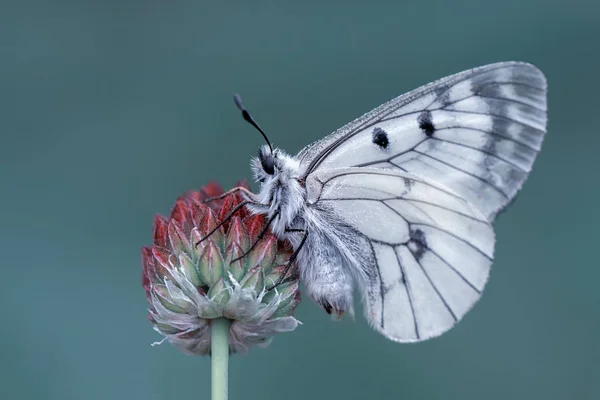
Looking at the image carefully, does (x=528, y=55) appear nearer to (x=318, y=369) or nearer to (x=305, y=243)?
(x=318, y=369)

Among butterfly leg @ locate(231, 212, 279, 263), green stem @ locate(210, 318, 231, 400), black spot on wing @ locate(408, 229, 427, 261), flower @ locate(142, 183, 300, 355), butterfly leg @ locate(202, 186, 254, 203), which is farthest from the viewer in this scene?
black spot on wing @ locate(408, 229, 427, 261)

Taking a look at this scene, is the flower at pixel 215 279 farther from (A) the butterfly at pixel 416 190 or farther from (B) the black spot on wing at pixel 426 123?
(B) the black spot on wing at pixel 426 123

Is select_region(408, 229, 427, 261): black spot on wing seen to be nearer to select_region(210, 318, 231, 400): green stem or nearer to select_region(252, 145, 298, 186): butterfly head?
select_region(252, 145, 298, 186): butterfly head

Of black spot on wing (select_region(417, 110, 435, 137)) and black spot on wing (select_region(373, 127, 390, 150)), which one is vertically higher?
black spot on wing (select_region(417, 110, 435, 137))

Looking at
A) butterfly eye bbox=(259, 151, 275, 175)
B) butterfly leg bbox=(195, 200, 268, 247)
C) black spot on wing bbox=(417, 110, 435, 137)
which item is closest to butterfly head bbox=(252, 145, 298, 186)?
butterfly eye bbox=(259, 151, 275, 175)

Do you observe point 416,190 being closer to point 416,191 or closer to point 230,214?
point 416,191

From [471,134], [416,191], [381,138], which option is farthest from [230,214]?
[471,134]

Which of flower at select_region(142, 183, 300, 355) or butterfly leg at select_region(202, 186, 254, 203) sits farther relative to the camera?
butterfly leg at select_region(202, 186, 254, 203)
